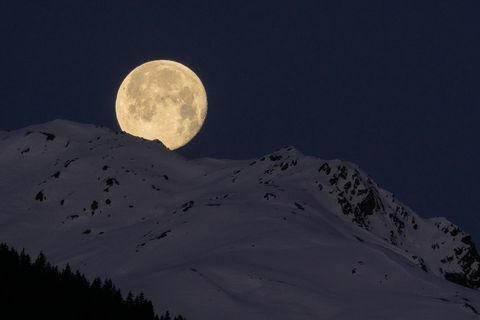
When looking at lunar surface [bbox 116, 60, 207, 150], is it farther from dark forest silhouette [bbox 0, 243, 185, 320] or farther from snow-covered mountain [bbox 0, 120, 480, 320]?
dark forest silhouette [bbox 0, 243, 185, 320]

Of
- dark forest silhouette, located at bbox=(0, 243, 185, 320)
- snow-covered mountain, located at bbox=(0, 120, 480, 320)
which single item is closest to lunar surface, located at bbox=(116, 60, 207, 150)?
snow-covered mountain, located at bbox=(0, 120, 480, 320)

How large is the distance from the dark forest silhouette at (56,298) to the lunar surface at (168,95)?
95332 millimetres

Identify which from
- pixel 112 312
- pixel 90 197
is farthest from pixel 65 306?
pixel 90 197

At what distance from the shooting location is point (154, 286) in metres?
102

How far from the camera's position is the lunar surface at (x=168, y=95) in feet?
594

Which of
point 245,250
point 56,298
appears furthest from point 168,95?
point 56,298

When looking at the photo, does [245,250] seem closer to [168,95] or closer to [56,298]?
[56,298]

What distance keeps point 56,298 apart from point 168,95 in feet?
333

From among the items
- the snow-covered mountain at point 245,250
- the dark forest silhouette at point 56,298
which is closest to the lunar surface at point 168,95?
the snow-covered mountain at point 245,250

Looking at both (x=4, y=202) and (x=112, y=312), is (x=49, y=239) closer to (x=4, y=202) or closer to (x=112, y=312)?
(x=4, y=202)

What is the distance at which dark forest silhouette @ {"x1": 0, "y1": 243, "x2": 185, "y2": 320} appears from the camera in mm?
77375

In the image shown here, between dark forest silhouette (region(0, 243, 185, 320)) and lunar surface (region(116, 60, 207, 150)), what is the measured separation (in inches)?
3753

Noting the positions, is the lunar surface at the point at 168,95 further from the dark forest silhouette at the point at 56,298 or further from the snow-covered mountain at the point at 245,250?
the dark forest silhouette at the point at 56,298

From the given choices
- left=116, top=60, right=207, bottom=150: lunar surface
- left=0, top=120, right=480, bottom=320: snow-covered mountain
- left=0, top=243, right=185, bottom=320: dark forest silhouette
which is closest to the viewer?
left=0, top=243, right=185, bottom=320: dark forest silhouette
